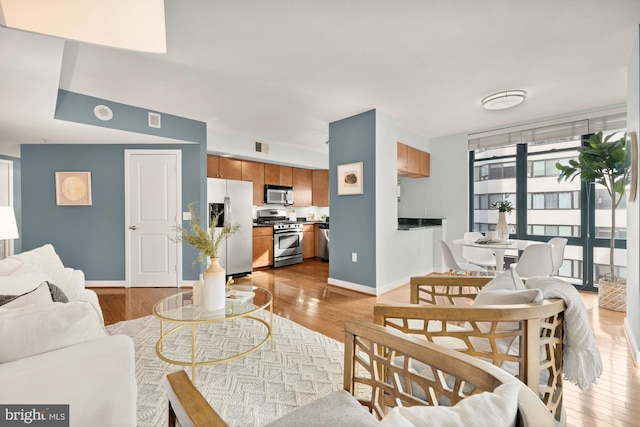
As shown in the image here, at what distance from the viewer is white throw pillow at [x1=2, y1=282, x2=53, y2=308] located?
1.34 m

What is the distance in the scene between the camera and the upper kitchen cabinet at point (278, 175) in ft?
19.4

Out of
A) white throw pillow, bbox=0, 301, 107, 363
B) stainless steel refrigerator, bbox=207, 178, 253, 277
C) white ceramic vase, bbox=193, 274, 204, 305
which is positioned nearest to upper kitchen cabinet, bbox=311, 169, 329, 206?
stainless steel refrigerator, bbox=207, 178, 253, 277

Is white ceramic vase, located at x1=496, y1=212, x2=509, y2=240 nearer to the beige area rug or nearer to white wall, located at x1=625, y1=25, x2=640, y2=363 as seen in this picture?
white wall, located at x1=625, y1=25, x2=640, y2=363

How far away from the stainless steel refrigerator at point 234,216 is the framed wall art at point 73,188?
1.63 metres

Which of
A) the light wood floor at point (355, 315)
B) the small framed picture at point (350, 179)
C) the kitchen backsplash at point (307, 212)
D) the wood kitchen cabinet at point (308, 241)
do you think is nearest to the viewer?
the light wood floor at point (355, 315)

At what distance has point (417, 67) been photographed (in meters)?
2.79

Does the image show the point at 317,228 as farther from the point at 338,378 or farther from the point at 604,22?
the point at 604,22

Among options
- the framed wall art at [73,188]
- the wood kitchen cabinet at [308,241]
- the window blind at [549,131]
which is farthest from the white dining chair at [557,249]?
the framed wall art at [73,188]

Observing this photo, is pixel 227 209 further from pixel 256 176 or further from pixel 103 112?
pixel 103 112

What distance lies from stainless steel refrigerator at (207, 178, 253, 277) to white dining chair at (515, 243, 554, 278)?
3.88 m

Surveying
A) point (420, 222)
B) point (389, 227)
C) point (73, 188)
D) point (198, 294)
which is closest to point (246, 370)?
point (198, 294)

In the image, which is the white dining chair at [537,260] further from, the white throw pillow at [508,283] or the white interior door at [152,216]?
the white interior door at [152,216]

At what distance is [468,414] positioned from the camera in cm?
51

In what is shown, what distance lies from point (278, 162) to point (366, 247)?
9.01 ft
